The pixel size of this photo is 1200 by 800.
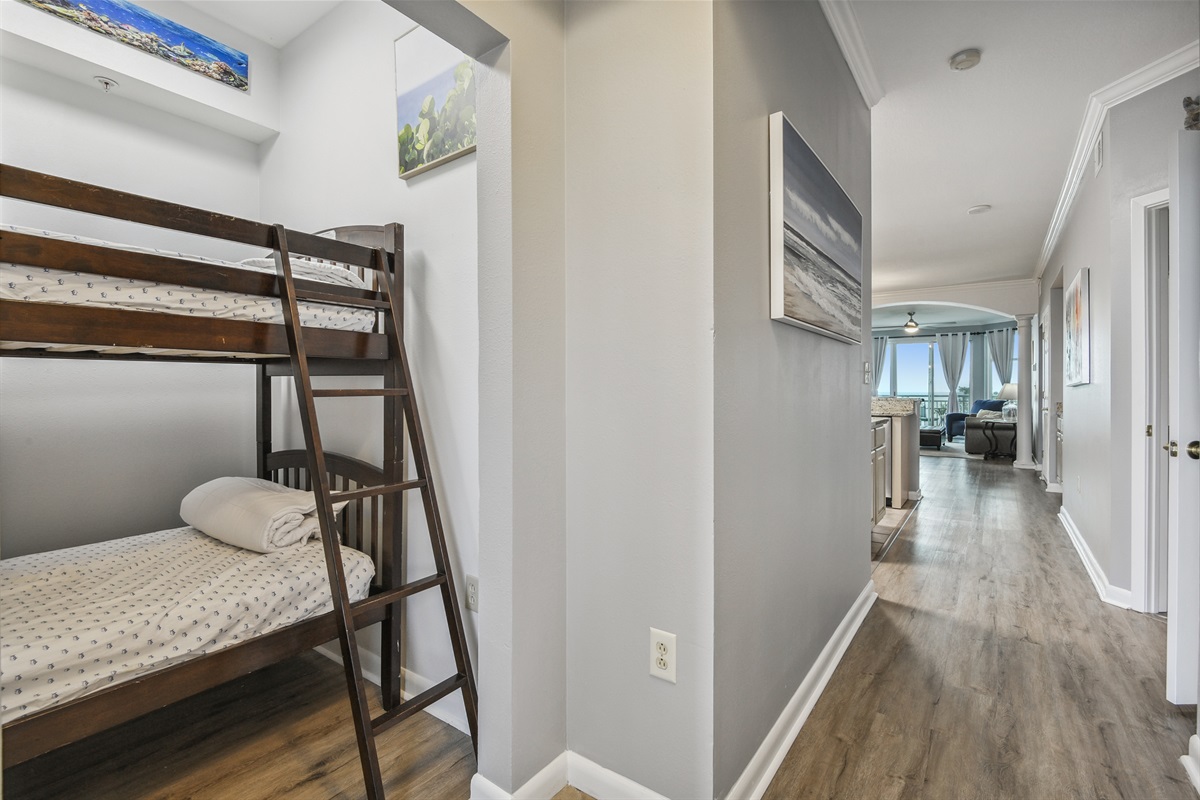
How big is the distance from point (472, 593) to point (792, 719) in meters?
1.10

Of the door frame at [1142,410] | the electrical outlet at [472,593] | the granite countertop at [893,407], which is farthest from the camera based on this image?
the granite countertop at [893,407]

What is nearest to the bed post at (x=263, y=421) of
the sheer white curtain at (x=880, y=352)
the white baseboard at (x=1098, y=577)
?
the white baseboard at (x=1098, y=577)

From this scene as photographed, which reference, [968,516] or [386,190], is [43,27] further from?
[968,516]

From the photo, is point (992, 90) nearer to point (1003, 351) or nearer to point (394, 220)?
point (394, 220)

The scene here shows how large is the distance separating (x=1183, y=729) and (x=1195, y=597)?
0.43 metres

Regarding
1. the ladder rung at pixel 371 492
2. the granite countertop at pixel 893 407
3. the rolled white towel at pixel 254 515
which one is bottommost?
the rolled white towel at pixel 254 515

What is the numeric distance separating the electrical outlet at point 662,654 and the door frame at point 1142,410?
9.24ft

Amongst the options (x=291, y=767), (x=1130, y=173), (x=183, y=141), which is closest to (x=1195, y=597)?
(x=1130, y=173)

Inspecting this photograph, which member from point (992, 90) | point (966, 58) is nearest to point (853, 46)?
point (966, 58)

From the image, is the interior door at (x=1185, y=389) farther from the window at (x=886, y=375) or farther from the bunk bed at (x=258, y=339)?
the window at (x=886, y=375)

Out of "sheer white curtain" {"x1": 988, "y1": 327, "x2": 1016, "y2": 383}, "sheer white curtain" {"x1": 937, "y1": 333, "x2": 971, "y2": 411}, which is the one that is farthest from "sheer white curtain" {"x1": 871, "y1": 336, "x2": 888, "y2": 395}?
"sheer white curtain" {"x1": 988, "y1": 327, "x2": 1016, "y2": 383}

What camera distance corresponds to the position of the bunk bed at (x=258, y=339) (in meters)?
1.30

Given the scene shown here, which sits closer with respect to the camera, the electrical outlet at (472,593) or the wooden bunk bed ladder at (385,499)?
the wooden bunk bed ladder at (385,499)

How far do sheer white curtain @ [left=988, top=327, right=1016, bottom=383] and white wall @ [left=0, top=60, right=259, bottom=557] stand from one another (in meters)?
13.4
